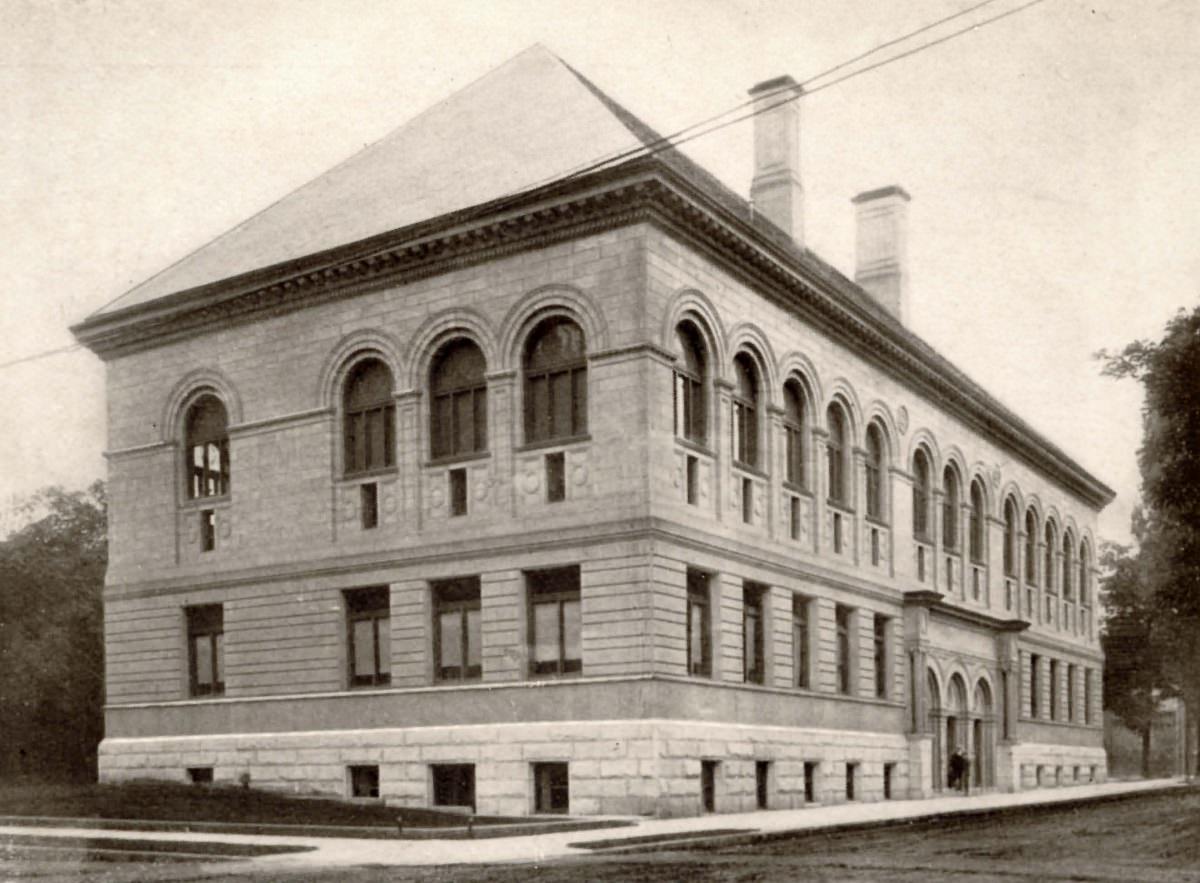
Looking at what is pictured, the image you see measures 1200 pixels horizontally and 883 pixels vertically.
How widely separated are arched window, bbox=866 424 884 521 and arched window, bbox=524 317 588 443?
38.2 ft

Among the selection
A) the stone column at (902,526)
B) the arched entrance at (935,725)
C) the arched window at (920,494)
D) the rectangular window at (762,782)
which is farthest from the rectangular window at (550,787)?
the arched window at (920,494)

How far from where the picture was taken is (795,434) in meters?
34.0

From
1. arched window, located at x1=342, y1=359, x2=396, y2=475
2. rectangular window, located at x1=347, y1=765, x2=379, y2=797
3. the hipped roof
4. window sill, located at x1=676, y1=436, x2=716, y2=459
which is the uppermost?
the hipped roof

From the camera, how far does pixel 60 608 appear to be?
47500mm

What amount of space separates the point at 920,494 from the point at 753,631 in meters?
11.5

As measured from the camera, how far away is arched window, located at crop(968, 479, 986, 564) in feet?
148

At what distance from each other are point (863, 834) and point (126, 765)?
18.4m

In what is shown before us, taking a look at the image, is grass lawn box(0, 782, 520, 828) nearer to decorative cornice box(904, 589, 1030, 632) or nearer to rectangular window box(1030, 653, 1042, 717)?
decorative cornice box(904, 589, 1030, 632)

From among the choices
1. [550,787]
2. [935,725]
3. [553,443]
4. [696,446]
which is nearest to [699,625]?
[696,446]

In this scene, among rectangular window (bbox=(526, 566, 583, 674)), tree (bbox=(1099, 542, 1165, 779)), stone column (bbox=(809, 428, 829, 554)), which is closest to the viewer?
rectangular window (bbox=(526, 566, 583, 674))

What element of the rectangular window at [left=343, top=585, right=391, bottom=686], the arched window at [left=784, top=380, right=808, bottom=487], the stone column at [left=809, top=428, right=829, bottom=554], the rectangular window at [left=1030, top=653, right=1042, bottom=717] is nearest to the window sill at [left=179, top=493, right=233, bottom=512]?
the rectangular window at [left=343, top=585, right=391, bottom=686]

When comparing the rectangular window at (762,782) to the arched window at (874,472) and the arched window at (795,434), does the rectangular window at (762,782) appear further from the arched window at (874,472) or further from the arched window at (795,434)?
the arched window at (874,472)

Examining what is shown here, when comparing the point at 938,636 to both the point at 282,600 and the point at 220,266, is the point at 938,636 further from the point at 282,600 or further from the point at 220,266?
the point at 220,266

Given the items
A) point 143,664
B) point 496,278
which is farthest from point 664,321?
point 143,664
